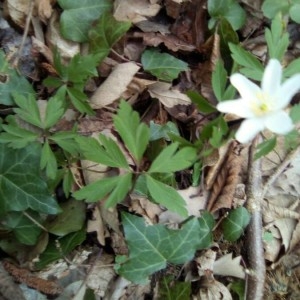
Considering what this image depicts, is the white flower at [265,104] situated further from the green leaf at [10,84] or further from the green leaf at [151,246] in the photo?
the green leaf at [10,84]

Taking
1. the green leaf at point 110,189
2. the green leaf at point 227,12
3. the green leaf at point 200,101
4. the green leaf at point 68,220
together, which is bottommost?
the green leaf at point 68,220

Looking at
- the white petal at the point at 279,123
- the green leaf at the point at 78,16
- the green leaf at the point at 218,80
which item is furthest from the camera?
the green leaf at the point at 78,16

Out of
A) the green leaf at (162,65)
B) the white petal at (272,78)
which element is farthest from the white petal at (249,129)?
the green leaf at (162,65)

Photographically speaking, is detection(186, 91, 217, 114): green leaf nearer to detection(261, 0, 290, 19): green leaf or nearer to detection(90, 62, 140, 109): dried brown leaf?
detection(90, 62, 140, 109): dried brown leaf

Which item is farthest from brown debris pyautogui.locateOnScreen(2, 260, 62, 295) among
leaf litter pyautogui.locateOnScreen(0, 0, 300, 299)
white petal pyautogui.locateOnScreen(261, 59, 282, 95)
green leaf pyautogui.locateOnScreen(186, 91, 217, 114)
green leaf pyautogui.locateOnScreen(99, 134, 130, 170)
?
white petal pyautogui.locateOnScreen(261, 59, 282, 95)

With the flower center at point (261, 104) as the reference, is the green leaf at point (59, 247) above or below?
below

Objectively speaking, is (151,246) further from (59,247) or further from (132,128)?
(132,128)

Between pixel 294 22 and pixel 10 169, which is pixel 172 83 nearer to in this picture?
pixel 294 22
